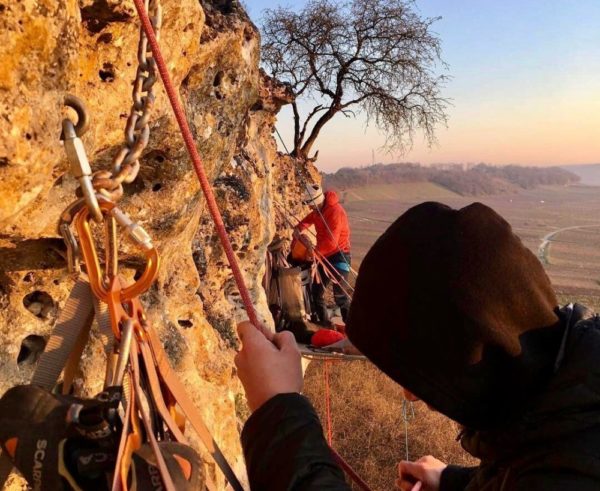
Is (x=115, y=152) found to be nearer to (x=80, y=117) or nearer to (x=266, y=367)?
(x=80, y=117)

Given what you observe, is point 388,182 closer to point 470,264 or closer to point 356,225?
point 356,225

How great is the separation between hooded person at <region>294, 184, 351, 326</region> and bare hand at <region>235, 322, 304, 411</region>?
22.0 ft

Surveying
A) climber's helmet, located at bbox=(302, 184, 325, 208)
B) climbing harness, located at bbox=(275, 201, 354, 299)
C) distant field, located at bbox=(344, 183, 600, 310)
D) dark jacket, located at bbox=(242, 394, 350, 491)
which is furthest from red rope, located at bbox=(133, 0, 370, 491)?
distant field, located at bbox=(344, 183, 600, 310)

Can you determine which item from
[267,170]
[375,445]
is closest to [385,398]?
[375,445]

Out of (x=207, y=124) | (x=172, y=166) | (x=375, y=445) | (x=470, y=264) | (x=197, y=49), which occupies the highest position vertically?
(x=197, y=49)

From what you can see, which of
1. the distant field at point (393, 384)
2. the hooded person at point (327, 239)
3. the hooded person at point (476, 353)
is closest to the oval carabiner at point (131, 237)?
the hooded person at point (476, 353)

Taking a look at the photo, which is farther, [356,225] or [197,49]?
[356,225]

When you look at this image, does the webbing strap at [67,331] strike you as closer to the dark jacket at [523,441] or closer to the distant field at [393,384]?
the dark jacket at [523,441]

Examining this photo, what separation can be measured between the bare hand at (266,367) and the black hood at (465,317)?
213 mm

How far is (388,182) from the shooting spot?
81250 millimetres

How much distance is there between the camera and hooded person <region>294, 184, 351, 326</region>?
8375mm

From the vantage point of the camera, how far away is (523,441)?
3.81 feet

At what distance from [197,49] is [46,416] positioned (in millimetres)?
2144

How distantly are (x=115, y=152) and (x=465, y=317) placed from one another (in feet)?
6.30
